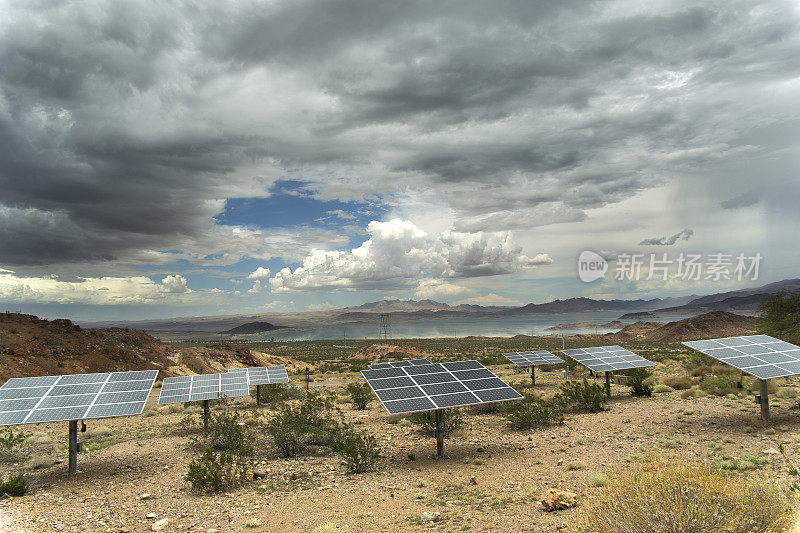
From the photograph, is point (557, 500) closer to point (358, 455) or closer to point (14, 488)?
point (358, 455)

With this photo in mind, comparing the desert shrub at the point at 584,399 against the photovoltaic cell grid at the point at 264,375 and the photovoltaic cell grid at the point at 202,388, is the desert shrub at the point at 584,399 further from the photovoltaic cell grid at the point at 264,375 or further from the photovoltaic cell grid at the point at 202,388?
the photovoltaic cell grid at the point at 264,375

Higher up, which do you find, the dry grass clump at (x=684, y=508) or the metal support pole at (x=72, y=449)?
the dry grass clump at (x=684, y=508)

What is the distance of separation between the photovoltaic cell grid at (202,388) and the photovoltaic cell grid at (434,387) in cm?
653

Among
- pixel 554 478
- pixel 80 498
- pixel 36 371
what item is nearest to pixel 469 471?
pixel 554 478

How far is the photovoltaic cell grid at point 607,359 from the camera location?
72.4 ft

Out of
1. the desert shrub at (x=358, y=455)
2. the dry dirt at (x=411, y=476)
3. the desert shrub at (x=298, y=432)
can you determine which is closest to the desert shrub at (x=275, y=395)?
the dry dirt at (x=411, y=476)

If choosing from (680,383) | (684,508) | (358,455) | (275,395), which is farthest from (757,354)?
(275,395)

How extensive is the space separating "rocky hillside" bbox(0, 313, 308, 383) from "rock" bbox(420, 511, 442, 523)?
139 ft

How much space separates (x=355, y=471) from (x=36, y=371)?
138ft

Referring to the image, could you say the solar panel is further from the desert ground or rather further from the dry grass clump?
the dry grass clump

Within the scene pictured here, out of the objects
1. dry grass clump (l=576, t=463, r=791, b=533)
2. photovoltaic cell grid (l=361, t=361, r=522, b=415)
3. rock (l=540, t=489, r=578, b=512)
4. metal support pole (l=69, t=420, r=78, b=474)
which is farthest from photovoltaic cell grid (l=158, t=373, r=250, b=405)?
dry grass clump (l=576, t=463, r=791, b=533)

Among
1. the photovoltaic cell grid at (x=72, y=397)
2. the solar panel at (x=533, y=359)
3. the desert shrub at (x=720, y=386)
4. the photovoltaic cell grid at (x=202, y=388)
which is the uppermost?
the photovoltaic cell grid at (x=72, y=397)

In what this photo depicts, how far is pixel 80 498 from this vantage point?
10.8 meters

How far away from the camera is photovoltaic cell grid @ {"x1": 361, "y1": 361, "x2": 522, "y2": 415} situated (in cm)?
1302
